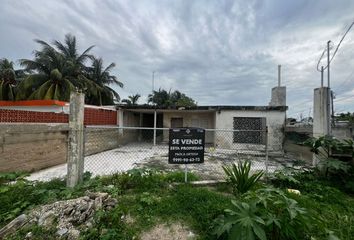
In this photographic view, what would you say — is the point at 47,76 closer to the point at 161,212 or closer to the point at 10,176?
the point at 10,176

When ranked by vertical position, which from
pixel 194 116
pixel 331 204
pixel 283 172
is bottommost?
pixel 331 204

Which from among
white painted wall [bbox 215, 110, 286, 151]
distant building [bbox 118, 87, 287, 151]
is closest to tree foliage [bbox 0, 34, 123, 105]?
distant building [bbox 118, 87, 287, 151]

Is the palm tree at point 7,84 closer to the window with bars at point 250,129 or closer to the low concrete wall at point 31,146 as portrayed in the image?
the low concrete wall at point 31,146

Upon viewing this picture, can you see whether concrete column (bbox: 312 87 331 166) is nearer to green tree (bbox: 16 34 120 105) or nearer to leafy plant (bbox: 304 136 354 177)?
leafy plant (bbox: 304 136 354 177)

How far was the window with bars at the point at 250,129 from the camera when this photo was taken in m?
11.5

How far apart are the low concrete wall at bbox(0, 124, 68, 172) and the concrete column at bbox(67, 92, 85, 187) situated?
9.49 ft

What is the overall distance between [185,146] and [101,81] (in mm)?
20314

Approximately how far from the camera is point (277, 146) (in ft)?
36.7

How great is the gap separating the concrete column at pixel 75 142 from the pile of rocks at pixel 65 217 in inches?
35.9

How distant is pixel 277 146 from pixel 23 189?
1133 centimetres

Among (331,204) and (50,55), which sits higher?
(50,55)

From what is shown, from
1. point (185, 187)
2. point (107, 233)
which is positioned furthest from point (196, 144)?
point (107, 233)

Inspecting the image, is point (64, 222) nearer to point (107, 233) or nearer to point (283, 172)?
point (107, 233)

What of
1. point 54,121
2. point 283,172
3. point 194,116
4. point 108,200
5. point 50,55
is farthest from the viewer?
point 50,55
